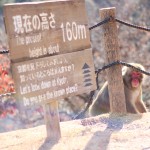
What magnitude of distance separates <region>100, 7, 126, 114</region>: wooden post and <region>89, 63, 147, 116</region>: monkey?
3.74 feet

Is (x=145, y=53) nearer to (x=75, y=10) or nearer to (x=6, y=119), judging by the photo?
(x=6, y=119)

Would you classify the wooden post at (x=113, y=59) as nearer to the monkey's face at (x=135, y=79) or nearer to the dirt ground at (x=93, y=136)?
the dirt ground at (x=93, y=136)

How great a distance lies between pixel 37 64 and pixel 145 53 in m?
7.98

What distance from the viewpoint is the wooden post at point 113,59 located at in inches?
226

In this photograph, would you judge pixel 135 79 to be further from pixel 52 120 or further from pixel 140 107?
pixel 52 120

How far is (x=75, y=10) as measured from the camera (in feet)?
16.1

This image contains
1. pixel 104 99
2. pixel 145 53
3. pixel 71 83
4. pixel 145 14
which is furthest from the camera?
pixel 145 14

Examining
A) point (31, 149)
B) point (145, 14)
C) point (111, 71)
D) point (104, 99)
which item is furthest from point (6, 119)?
point (145, 14)

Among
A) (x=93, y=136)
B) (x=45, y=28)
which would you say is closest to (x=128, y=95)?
(x=93, y=136)

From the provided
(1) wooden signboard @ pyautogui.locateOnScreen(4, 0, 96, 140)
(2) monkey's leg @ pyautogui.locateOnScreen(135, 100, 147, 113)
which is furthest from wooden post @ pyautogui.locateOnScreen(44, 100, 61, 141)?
(2) monkey's leg @ pyautogui.locateOnScreen(135, 100, 147, 113)

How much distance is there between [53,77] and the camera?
15.4 ft

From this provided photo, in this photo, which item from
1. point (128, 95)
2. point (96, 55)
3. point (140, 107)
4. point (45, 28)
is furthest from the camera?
point (96, 55)

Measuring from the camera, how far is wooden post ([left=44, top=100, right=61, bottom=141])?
15.8 feet

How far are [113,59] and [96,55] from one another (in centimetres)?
587
